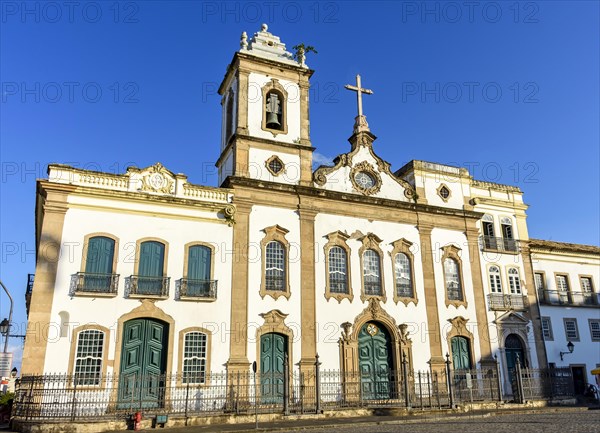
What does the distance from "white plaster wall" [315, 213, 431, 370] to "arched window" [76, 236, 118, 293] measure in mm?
8216

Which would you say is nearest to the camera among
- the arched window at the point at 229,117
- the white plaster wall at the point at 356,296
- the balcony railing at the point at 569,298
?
the white plaster wall at the point at 356,296

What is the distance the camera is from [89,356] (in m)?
18.3

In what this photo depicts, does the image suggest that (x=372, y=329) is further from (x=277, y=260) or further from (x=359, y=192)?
(x=359, y=192)

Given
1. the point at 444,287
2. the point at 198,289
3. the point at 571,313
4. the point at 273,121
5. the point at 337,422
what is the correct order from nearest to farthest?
the point at 337,422 < the point at 198,289 < the point at 273,121 < the point at 444,287 < the point at 571,313

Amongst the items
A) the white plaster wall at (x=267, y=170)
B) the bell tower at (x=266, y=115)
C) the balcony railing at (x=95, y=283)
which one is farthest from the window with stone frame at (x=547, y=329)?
the balcony railing at (x=95, y=283)

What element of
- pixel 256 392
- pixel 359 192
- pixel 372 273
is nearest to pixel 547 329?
pixel 372 273

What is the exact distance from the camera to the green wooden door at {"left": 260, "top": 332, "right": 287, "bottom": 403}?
64.8ft

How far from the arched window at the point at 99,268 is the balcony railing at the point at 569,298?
2121 cm

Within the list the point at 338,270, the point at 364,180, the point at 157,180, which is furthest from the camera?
the point at 364,180

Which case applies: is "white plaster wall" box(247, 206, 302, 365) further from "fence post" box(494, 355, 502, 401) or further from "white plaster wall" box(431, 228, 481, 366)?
"fence post" box(494, 355, 502, 401)

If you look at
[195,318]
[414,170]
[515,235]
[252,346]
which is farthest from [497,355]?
[195,318]

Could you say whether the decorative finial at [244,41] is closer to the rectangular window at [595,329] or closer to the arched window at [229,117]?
the arched window at [229,117]

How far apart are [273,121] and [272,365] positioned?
10.8 metres

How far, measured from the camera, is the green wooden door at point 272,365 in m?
19.8
